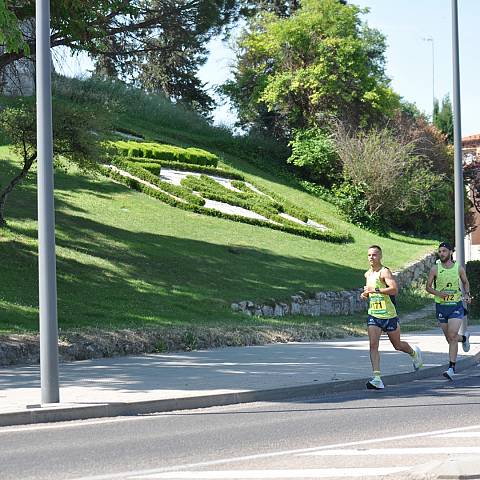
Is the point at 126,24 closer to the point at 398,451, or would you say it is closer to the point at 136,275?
the point at 136,275

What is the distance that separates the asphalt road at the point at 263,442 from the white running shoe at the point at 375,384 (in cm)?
103

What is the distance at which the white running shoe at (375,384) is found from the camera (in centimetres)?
1516

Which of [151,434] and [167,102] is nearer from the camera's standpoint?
[151,434]

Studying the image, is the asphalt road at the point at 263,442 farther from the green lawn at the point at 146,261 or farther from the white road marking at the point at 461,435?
the green lawn at the point at 146,261

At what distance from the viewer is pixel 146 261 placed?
3045 cm

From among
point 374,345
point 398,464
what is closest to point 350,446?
point 398,464

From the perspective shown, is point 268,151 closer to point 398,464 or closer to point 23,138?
point 23,138

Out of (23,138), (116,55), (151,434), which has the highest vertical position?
(116,55)

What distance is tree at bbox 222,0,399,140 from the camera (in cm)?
5822

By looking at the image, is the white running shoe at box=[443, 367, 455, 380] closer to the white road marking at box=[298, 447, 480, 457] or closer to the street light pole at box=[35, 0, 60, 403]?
the street light pole at box=[35, 0, 60, 403]

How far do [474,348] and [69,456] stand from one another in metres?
13.2

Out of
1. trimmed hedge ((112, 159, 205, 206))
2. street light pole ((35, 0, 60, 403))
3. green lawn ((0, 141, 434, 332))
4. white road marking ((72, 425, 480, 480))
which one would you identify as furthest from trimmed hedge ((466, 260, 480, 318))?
white road marking ((72, 425, 480, 480))

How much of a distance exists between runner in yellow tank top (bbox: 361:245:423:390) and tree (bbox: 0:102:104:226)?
14.3 metres

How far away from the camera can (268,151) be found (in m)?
59.7
